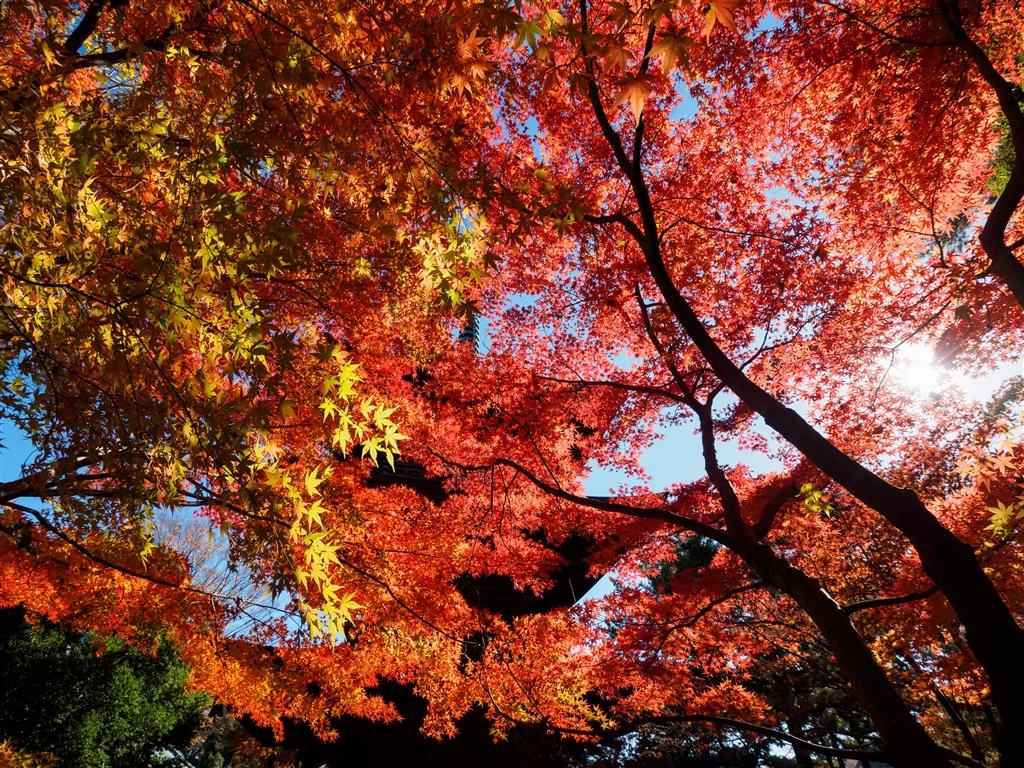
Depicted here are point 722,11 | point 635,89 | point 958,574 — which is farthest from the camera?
point 958,574

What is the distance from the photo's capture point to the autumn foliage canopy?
2531mm

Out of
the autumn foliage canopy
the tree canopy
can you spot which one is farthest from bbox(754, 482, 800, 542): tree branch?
the tree canopy

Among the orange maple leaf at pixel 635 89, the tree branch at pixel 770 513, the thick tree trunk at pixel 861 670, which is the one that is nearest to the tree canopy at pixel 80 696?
the tree branch at pixel 770 513

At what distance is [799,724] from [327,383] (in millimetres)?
16701

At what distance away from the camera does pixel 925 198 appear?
19.5ft

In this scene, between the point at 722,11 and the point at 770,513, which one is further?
the point at 770,513

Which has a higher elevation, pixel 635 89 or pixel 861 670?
pixel 635 89

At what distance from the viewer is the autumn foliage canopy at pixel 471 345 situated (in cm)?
253

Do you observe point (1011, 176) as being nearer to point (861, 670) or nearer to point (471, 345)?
point (861, 670)

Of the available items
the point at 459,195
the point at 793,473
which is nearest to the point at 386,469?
the point at 793,473

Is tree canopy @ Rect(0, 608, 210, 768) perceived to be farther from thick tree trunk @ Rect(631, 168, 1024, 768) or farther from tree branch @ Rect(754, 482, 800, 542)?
thick tree trunk @ Rect(631, 168, 1024, 768)

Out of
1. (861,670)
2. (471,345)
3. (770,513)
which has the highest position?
(471,345)

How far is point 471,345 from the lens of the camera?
8.51 m

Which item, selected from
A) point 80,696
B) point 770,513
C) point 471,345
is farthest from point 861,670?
point 80,696
